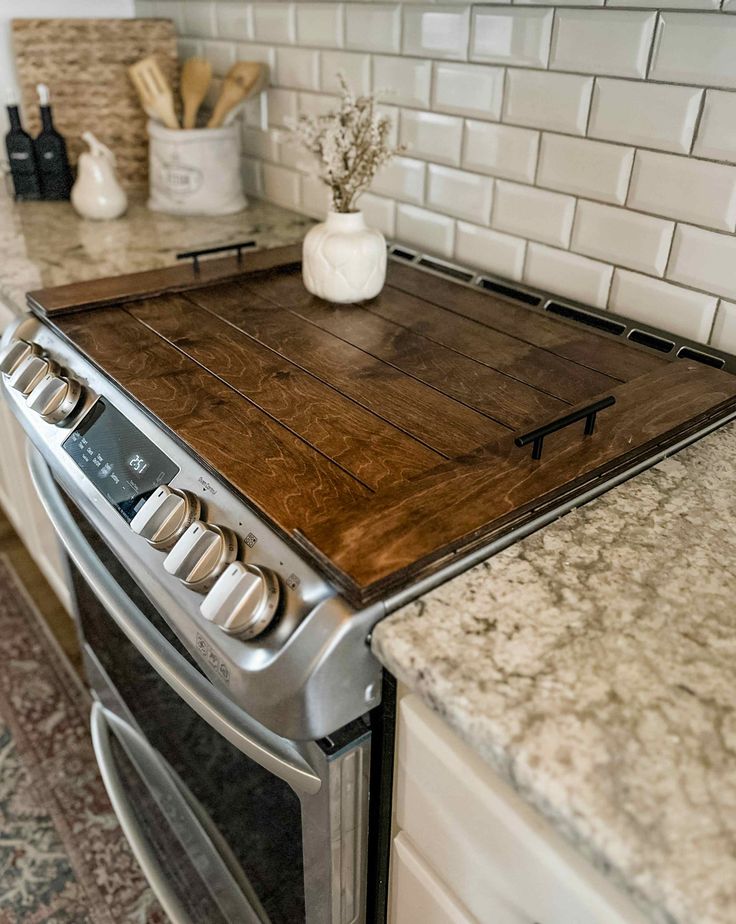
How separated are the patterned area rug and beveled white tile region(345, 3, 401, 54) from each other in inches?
54.4

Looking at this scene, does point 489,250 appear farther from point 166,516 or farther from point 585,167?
point 166,516

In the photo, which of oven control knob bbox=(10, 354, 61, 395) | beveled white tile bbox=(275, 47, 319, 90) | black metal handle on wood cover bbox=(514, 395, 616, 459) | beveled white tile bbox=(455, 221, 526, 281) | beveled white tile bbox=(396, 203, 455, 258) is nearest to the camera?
black metal handle on wood cover bbox=(514, 395, 616, 459)

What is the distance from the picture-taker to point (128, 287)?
1167mm

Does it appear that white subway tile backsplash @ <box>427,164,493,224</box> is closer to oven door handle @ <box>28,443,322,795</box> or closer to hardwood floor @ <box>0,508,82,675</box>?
oven door handle @ <box>28,443,322,795</box>

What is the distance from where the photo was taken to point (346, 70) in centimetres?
141

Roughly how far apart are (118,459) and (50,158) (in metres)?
1.15

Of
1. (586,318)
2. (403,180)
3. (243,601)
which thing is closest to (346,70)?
(403,180)

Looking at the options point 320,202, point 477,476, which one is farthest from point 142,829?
point 320,202

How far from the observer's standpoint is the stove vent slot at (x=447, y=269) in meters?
1.27

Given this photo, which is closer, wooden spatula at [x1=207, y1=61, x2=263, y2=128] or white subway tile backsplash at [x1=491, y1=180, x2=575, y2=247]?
white subway tile backsplash at [x1=491, y1=180, x2=575, y2=247]

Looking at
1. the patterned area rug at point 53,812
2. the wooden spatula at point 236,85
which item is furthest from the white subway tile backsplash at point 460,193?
the patterned area rug at point 53,812

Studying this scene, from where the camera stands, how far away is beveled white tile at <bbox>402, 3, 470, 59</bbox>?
3.83ft

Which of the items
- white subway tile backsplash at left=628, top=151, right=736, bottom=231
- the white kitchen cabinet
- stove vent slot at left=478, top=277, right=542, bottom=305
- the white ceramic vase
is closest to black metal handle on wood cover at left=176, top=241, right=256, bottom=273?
the white ceramic vase

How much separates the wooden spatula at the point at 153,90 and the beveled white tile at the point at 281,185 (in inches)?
8.5
